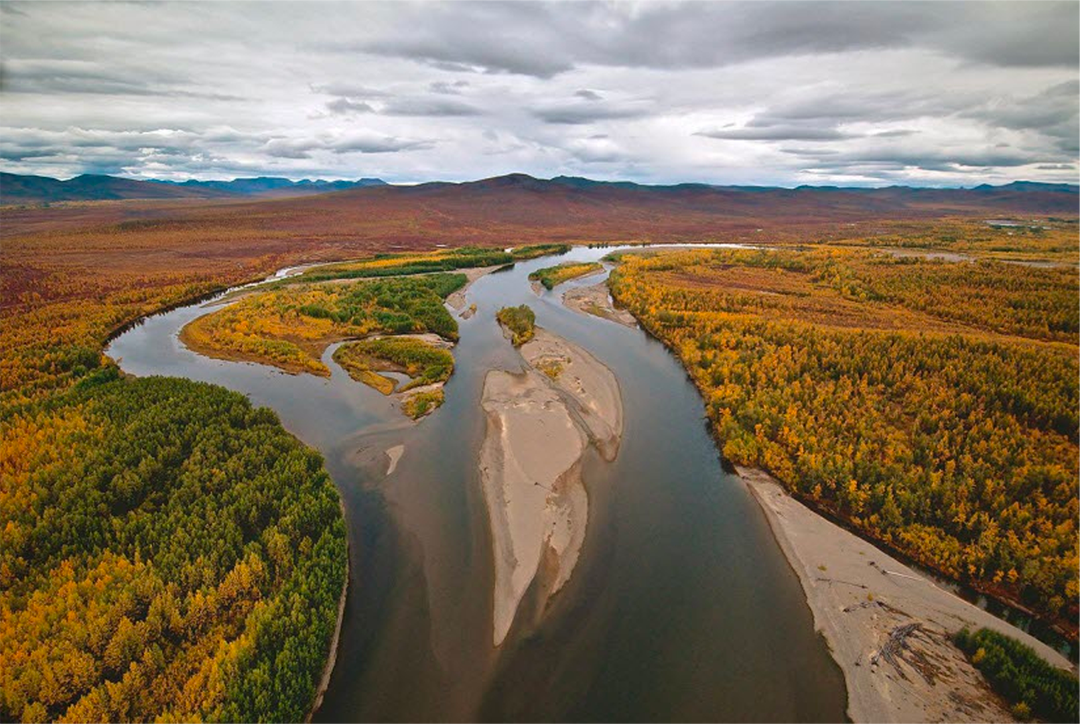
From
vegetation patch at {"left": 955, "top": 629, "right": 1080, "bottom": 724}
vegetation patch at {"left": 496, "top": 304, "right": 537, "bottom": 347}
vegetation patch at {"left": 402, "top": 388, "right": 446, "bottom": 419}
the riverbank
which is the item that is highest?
vegetation patch at {"left": 496, "top": 304, "right": 537, "bottom": 347}

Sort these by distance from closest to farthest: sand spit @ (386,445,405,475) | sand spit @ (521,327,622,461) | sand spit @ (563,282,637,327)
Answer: sand spit @ (386,445,405,475)
sand spit @ (521,327,622,461)
sand spit @ (563,282,637,327)

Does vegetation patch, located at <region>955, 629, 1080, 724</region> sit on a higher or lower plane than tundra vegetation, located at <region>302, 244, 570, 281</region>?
lower

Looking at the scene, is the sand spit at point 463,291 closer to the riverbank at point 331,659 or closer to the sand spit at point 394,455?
the sand spit at point 394,455

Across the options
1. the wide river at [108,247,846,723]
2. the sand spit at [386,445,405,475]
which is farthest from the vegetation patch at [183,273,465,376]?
the sand spit at [386,445,405,475]

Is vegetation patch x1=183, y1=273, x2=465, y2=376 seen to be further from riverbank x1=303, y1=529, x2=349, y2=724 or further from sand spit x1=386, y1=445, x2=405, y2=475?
riverbank x1=303, y1=529, x2=349, y2=724

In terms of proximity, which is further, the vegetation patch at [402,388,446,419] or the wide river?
the vegetation patch at [402,388,446,419]

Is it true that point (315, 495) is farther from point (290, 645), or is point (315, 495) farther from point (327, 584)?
Answer: point (290, 645)
